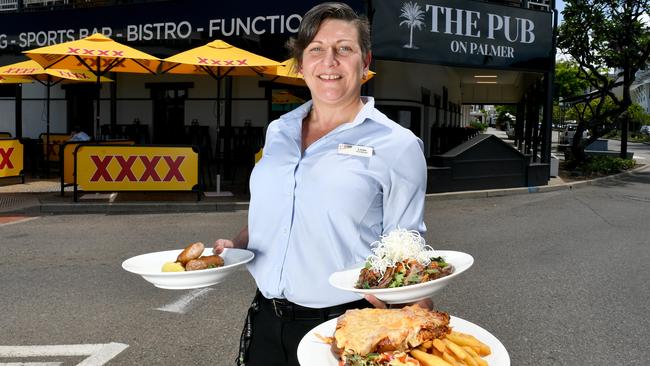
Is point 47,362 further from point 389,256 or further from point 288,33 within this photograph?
point 288,33

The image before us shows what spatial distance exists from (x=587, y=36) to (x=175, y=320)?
68.8ft

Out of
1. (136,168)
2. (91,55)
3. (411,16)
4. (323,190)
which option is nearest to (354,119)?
(323,190)

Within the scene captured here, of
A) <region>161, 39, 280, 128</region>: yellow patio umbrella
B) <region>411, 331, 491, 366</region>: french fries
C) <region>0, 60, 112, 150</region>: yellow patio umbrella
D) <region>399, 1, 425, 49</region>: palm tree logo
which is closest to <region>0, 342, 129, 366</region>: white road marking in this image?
<region>411, 331, 491, 366</region>: french fries

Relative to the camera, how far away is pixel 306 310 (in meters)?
2.21

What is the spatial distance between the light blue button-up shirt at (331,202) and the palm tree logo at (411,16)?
46.8ft

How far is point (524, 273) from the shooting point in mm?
7152

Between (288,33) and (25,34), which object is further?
(25,34)

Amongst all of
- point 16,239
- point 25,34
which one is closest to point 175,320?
point 16,239

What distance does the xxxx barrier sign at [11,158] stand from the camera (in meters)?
14.8

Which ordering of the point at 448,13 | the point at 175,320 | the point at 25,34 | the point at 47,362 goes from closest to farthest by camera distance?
the point at 47,362 → the point at 175,320 → the point at 448,13 → the point at 25,34

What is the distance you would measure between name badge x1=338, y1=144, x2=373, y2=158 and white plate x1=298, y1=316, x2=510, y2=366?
555 mm

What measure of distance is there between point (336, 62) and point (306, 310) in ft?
2.94

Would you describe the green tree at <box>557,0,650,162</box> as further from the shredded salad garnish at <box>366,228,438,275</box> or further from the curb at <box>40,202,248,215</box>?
the shredded salad garnish at <box>366,228,438,275</box>

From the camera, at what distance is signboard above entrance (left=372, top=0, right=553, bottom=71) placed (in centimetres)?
1573
